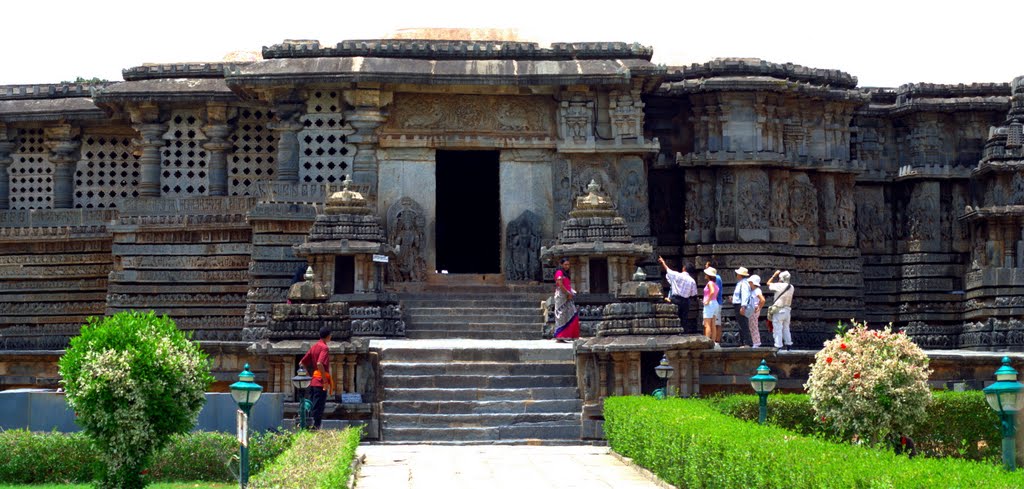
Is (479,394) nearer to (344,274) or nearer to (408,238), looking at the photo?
(344,274)

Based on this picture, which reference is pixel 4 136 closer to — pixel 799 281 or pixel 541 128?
pixel 541 128

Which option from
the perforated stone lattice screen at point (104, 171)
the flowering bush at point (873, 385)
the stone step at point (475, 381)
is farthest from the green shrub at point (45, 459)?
the perforated stone lattice screen at point (104, 171)

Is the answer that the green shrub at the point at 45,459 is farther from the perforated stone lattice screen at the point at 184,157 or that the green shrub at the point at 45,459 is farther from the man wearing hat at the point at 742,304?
the perforated stone lattice screen at the point at 184,157

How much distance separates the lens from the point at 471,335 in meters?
28.5

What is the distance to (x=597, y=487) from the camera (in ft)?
56.0

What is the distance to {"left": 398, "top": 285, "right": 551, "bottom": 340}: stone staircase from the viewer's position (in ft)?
93.9

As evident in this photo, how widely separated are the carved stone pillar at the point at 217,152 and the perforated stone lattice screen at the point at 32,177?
437 centimetres

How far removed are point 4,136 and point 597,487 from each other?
75.3ft

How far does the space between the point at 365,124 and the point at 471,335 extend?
573cm

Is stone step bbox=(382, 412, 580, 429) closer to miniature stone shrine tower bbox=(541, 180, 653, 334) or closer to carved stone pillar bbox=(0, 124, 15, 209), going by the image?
miniature stone shrine tower bbox=(541, 180, 653, 334)

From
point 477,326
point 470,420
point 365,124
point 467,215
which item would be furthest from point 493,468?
point 467,215

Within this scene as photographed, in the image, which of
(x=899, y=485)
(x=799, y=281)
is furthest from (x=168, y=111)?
(x=899, y=485)

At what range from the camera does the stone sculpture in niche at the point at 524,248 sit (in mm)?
31719

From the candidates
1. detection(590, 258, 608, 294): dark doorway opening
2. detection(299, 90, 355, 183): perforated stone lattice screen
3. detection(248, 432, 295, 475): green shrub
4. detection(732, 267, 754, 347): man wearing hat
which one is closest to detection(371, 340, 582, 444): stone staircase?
detection(248, 432, 295, 475): green shrub
